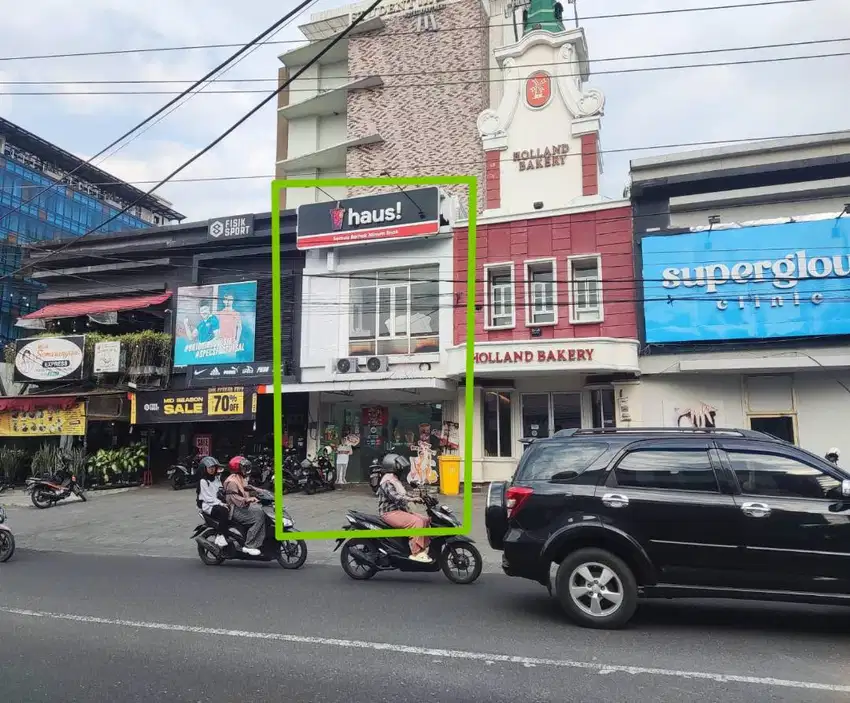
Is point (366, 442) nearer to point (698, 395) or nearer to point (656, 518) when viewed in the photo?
point (698, 395)

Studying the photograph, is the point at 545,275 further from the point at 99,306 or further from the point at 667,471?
the point at 99,306

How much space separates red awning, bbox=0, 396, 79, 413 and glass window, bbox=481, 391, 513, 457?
11.8 meters

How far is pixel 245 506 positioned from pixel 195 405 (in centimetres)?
1036

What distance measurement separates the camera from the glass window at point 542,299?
16656 mm

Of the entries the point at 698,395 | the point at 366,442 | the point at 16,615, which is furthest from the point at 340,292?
the point at 16,615

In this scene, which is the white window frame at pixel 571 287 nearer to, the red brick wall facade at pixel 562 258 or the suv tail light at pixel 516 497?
the red brick wall facade at pixel 562 258

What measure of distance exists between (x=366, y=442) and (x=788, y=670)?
1502 centimetres

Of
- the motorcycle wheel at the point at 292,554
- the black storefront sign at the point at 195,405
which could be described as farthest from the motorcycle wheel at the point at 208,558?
the black storefront sign at the point at 195,405

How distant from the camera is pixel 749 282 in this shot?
15031mm

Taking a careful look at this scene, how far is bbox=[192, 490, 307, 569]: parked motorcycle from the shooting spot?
9016mm

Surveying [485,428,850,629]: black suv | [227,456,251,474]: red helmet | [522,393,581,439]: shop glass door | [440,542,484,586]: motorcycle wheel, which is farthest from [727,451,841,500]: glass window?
[522,393,581,439]: shop glass door

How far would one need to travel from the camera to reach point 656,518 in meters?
5.79

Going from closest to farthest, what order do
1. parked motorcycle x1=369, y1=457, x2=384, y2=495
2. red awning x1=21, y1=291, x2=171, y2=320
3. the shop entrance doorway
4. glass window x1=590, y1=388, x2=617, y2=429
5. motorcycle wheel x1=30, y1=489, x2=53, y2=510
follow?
parked motorcycle x1=369, y1=457, x2=384, y2=495
the shop entrance doorway
motorcycle wheel x1=30, y1=489, x2=53, y2=510
glass window x1=590, y1=388, x2=617, y2=429
red awning x1=21, y1=291, x2=171, y2=320

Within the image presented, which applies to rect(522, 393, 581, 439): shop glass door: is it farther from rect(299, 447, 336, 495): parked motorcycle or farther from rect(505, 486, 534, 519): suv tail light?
rect(505, 486, 534, 519): suv tail light
